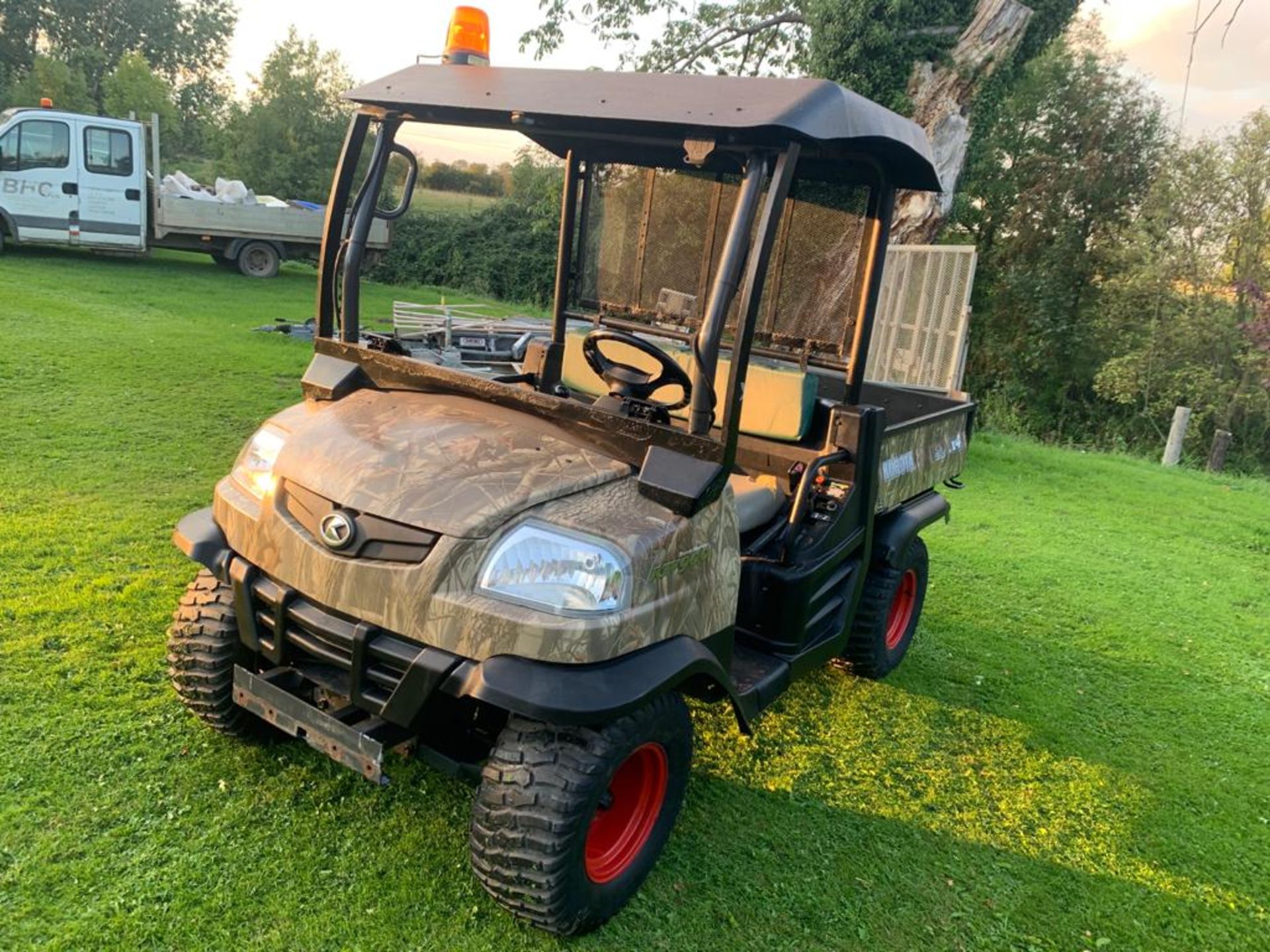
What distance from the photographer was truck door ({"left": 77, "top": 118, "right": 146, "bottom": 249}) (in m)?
13.1

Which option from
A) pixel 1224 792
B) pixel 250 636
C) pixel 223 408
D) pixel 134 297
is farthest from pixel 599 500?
pixel 134 297

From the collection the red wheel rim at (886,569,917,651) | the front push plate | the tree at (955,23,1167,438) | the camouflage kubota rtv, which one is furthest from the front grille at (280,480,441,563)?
the tree at (955,23,1167,438)

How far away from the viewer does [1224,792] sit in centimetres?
366

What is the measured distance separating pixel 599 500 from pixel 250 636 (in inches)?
41.4

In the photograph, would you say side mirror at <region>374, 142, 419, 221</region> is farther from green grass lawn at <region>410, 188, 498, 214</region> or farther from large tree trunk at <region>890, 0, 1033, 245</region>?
large tree trunk at <region>890, 0, 1033, 245</region>

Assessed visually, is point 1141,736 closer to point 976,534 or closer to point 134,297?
point 976,534

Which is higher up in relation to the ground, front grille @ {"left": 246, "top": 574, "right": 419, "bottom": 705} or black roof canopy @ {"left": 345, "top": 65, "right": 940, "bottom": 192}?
black roof canopy @ {"left": 345, "top": 65, "right": 940, "bottom": 192}

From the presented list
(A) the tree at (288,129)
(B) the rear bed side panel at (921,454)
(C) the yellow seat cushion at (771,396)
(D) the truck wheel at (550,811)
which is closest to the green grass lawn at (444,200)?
(C) the yellow seat cushion at (771,396)

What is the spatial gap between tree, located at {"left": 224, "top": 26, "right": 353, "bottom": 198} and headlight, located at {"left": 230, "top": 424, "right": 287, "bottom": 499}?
20893 mm

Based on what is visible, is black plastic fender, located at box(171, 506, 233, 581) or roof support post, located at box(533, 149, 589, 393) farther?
roof support post, located at box(533, 149, 589, 393)

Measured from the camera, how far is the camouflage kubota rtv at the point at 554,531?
2.19 metres

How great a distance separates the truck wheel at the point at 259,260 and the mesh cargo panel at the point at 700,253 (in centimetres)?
1267

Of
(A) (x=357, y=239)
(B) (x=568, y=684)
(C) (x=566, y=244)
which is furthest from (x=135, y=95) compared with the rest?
(B) (x=568, y=684)

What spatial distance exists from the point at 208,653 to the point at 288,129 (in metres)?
22.1
